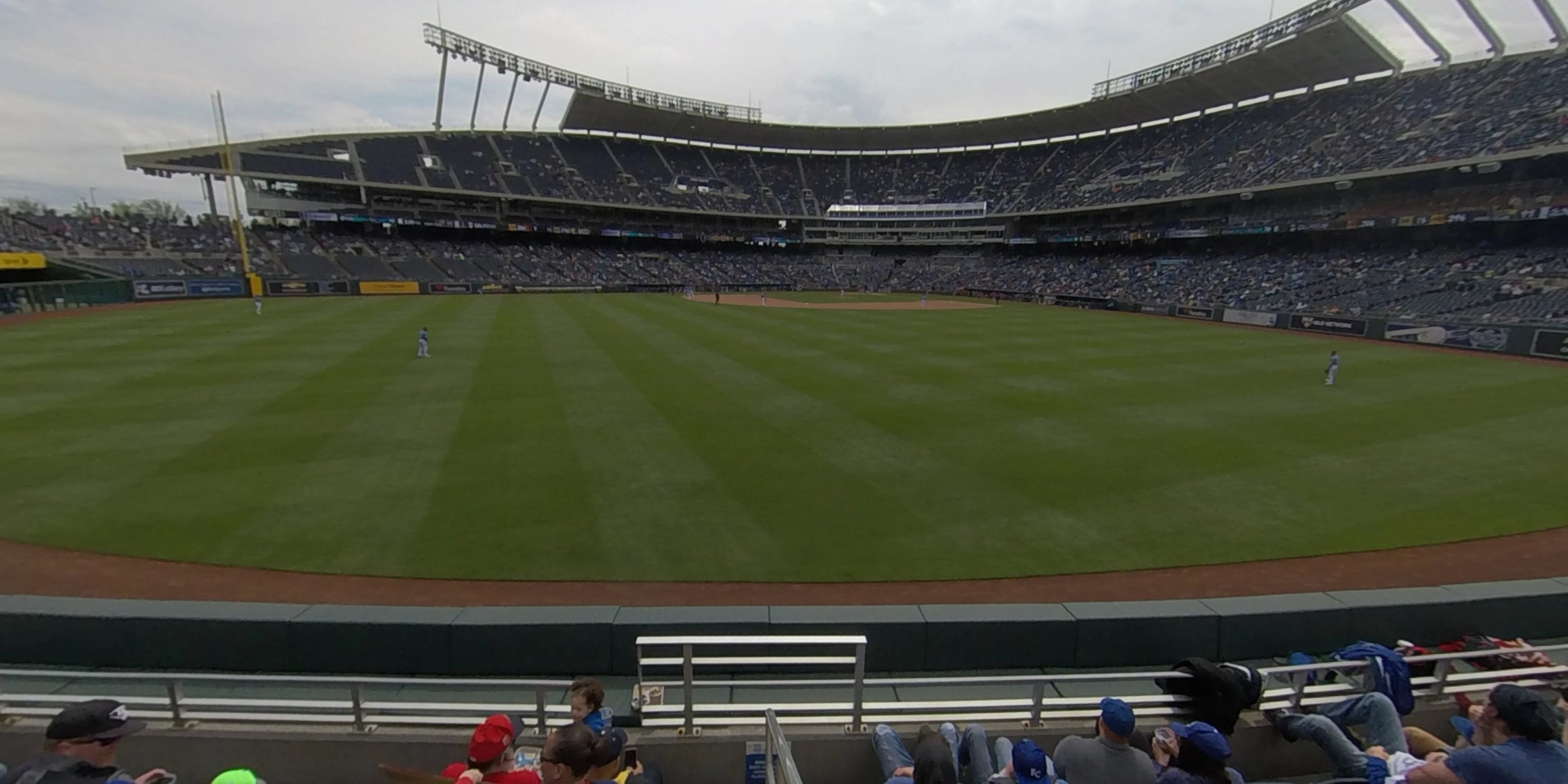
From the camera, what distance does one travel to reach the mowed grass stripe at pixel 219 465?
10.3 m

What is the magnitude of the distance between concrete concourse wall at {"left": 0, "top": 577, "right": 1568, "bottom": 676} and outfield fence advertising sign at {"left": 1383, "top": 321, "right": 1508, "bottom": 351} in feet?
107

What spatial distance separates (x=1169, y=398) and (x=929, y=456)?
10.0 meters

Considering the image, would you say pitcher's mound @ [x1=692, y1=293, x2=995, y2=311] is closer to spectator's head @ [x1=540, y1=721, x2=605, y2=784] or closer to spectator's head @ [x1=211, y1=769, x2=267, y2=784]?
spectator's head @ [x1=540, y1=721, x2=605, y2=784]

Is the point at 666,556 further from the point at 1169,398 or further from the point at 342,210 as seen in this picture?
the point at 342,210

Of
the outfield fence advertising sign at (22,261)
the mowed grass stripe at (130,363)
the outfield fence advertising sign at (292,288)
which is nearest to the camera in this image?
the mowed grass stripe at (130,363)

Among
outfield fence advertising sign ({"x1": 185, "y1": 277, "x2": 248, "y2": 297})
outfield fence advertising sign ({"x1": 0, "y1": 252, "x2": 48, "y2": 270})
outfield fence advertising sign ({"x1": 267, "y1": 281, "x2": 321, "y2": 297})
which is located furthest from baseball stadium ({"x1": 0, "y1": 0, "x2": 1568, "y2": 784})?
outfield fence advertising sign ({"x1": 267, "y1": 281, "x2": 321, "y2": 297})

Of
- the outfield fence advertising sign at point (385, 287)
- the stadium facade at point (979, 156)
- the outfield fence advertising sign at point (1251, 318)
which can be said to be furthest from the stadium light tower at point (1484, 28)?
the outfield fence advertising sign at point (385, 287)

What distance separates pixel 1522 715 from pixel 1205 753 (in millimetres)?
1721

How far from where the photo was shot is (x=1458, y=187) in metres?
41.8

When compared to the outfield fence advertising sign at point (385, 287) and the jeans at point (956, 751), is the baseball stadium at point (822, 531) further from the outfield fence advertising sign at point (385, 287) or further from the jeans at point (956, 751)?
the outfield fence advertising sign at point (385, 287)

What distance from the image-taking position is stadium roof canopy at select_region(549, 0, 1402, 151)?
48500mm

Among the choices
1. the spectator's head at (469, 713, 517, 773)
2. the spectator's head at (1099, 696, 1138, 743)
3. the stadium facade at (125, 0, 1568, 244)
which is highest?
the stadium facade at (125, 0, 1568, 244)

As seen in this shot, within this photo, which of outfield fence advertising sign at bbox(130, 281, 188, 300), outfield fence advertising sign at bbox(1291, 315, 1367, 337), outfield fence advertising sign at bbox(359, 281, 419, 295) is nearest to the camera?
outfield fence advertising sign at bbox(1291, 315, 1367, 337)

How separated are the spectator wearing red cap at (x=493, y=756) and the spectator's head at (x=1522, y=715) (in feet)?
18.0
